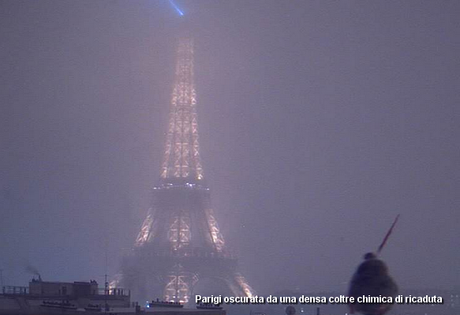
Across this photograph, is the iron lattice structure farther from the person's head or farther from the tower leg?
the person's head

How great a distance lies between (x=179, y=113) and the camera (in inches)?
3364

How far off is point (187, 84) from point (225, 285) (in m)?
22.3

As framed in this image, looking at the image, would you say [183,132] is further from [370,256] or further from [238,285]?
[370,256]

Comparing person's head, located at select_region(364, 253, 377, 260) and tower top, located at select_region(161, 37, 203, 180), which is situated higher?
tower top, located at select_region(161, 37, 203, 180)

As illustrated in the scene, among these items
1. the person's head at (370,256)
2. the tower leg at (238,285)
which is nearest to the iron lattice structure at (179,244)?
the tower leg at (238,285)

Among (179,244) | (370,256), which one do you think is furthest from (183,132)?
(370,256)

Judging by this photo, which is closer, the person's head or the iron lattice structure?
the person's head

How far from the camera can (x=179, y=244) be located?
82500 millimetres

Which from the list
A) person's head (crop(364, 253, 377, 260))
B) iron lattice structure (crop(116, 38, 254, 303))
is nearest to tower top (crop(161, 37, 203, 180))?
iron lattice structure (crop(116, 38, 254, 303))

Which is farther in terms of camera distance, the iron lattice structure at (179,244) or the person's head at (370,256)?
the iron lattice structure at (179,244)

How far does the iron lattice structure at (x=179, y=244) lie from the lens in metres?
80.8

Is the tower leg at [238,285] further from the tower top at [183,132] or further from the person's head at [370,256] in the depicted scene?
the person's head at [370,256]

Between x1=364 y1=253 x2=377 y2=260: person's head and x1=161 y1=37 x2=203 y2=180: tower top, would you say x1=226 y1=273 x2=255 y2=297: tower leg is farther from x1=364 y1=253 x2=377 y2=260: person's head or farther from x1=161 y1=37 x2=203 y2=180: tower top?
x1=364 y1=253 x2=377 y2=260: person's head

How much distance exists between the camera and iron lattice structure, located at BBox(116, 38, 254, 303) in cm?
8081
